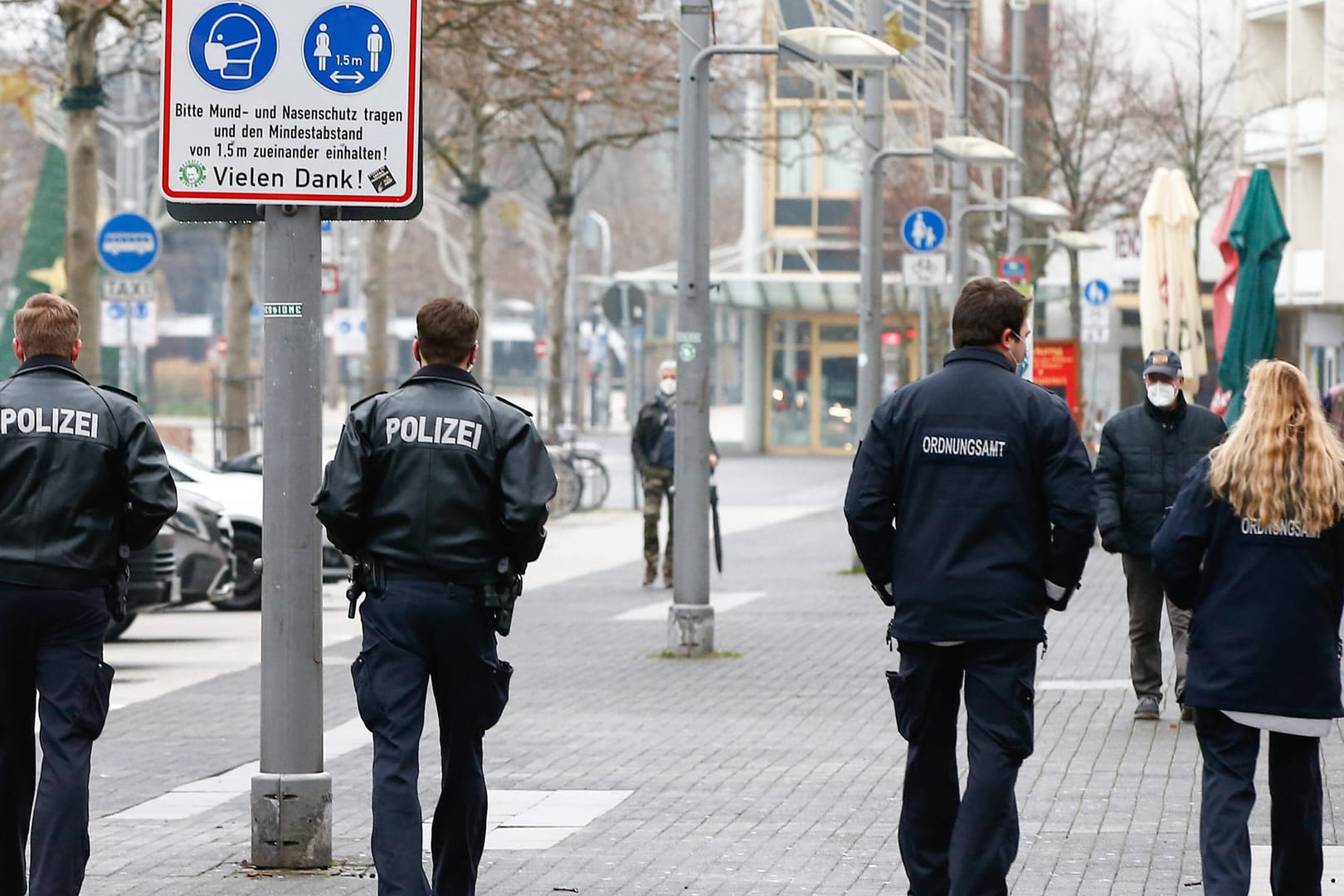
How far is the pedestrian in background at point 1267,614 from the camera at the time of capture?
261 inches

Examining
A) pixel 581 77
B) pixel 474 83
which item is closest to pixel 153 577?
pixel 581 77

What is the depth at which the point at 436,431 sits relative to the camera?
6641 mm

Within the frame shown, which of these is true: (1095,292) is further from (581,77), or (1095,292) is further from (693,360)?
(693,360)

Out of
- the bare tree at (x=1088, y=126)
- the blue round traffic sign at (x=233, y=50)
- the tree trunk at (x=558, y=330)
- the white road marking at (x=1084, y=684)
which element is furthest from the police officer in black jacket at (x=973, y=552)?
the bare tree at (x=1088, y=126)

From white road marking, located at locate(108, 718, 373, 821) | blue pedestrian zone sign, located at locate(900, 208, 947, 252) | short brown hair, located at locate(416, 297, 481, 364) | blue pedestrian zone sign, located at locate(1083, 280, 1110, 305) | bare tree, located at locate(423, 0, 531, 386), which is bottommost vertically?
white road marking, located at locate(108, 718, 373, 821)

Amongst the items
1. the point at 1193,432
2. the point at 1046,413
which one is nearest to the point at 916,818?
the point at 1046,413

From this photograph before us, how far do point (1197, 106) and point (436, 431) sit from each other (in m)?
41.7

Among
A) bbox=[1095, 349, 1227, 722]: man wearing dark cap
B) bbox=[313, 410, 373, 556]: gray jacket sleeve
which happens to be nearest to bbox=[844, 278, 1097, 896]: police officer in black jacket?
bbox=[313, 410, 373, 556]: gray jacket sleeve

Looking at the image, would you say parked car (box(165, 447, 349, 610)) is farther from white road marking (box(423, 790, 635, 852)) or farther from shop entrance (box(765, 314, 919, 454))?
shop entrance (box(765, 314, 919, 454))

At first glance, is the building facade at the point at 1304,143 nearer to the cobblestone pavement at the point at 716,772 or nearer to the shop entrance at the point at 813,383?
the shop entrance at the point at 813,383

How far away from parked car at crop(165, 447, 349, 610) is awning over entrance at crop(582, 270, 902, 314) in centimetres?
3485

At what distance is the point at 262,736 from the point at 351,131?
6.46 ft

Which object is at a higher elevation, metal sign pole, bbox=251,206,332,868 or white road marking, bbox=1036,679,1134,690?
metal sign pole, bbox=251,206,332,868

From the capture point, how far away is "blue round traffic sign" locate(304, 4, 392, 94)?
7.70 metres
